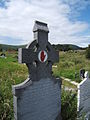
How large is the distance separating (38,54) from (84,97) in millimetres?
2006

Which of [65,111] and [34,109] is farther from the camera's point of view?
[65,111]

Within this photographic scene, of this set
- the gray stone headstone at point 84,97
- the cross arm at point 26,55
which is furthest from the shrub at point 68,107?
the cross arm at point 26,55

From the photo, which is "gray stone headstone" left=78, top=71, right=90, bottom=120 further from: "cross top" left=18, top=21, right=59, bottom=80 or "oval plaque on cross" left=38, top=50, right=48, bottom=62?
"oval plaque on cross" left=38, top=50, right=48, bottom=62

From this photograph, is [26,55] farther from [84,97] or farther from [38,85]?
[84,97]

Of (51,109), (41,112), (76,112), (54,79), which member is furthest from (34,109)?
(76,112)

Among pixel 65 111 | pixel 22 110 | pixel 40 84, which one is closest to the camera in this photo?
pixel 22 110

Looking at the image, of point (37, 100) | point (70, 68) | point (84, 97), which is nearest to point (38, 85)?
point (37, 100)

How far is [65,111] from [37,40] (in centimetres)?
202

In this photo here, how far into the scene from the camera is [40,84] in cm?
421

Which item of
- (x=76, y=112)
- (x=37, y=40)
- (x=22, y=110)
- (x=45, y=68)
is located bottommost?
(x=76, y=112)

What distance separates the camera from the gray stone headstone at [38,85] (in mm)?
3893

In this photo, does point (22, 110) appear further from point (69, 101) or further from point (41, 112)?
point (69, 101)

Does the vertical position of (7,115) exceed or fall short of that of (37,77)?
it falls short

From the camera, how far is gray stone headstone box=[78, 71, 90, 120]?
5043 mm
